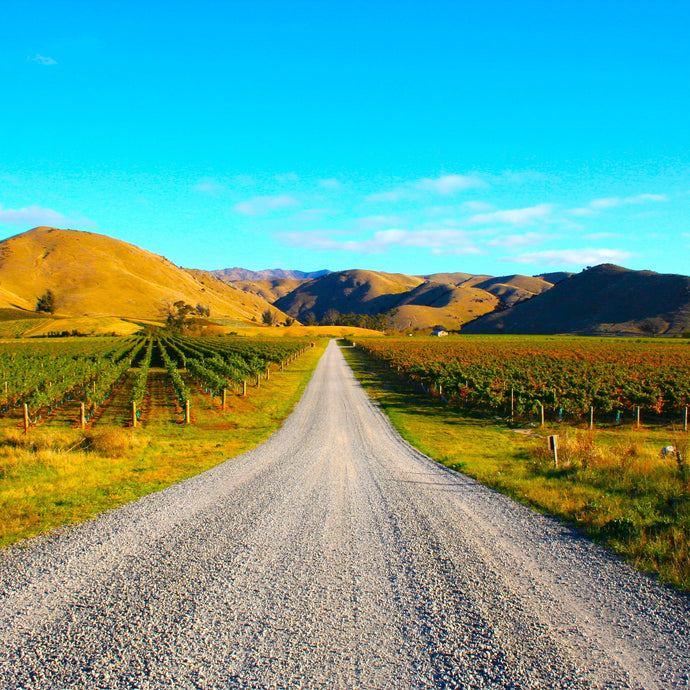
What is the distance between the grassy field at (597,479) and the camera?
7555 millimetres

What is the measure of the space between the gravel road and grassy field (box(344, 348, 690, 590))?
21.9 inches

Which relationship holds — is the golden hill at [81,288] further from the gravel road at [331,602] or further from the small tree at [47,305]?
the gravel road at [331,602]

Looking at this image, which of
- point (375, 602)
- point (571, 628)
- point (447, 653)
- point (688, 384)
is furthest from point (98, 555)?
point (688, 384)

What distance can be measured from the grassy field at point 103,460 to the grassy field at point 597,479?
7.11 metres

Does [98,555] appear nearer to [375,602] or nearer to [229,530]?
[229,530]

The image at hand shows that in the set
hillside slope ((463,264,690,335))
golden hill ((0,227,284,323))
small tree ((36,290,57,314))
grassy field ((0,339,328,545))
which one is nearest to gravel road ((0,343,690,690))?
grassy field ((0,339,328,545))

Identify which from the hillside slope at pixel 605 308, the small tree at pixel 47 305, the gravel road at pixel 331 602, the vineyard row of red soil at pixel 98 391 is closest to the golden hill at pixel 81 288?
the small tree at pixel 47 305

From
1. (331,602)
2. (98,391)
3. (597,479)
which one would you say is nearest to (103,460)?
(331,602)

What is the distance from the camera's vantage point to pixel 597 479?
11.2 metres

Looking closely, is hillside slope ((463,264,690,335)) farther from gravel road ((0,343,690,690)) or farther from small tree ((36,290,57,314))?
small tree ((36,290,57,314))

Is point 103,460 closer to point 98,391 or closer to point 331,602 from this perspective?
point 331,602

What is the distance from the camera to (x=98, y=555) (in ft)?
23.9

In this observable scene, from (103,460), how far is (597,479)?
42.4 feet

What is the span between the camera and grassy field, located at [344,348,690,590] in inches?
297
